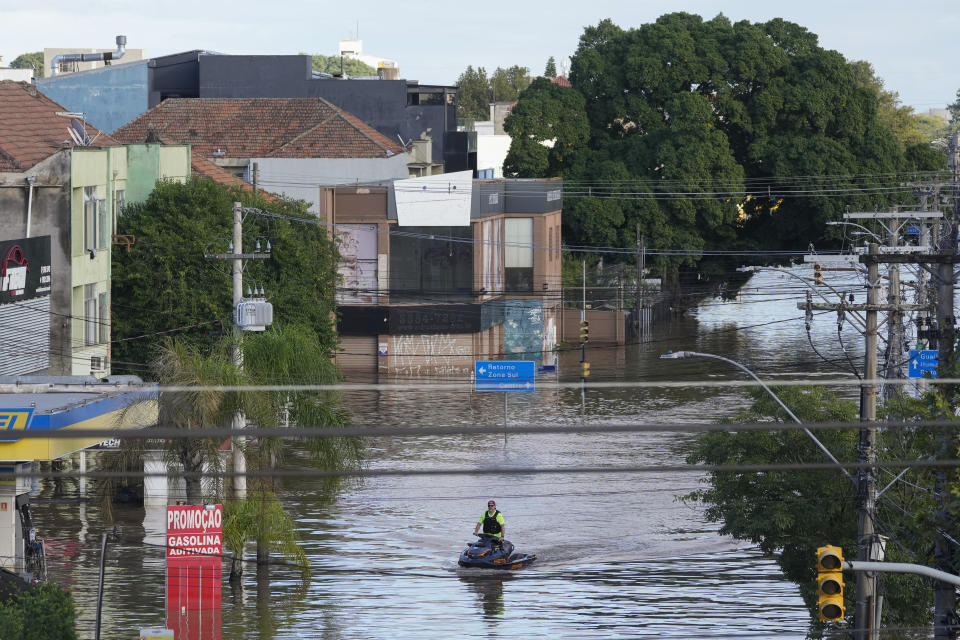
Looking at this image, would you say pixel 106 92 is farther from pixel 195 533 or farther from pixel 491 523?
pixel 195 533

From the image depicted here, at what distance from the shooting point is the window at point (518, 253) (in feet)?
218

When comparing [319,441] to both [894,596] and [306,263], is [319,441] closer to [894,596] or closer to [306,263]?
[894,596]

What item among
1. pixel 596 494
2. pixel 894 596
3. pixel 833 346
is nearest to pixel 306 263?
pixel 596 494

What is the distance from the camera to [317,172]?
223 ft

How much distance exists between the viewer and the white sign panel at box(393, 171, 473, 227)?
60.9 meters

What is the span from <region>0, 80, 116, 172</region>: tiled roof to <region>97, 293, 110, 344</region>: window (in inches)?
175

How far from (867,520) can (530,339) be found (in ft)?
158

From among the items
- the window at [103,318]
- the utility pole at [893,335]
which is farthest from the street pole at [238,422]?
the utility pole at [893,335]

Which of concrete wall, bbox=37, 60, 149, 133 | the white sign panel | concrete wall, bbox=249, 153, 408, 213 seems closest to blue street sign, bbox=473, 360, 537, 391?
the white sign panel

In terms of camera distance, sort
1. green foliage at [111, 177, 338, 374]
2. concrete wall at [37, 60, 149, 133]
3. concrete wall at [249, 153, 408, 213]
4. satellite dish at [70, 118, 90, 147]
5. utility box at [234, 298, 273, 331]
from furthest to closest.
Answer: concrete wall at [37, 60, 149, 133], concrete wall at [249, 153, 408, 213], green foliage at [111, 177, 338, 374], satellite dish at [70, 118, 90, 147], utility box at [234, 298, 273, 331]

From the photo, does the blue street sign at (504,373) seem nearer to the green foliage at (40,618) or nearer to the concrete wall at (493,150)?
the green foliage at (40,618)

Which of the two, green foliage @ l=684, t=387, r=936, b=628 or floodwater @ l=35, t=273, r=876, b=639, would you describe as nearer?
green foliage @ l=684, t=387, r=936, b=628

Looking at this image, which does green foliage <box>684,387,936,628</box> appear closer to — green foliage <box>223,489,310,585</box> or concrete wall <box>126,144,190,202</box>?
green foliage <box>223,489,310,585</box>

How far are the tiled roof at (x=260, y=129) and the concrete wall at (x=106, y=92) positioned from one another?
442 centimetres
